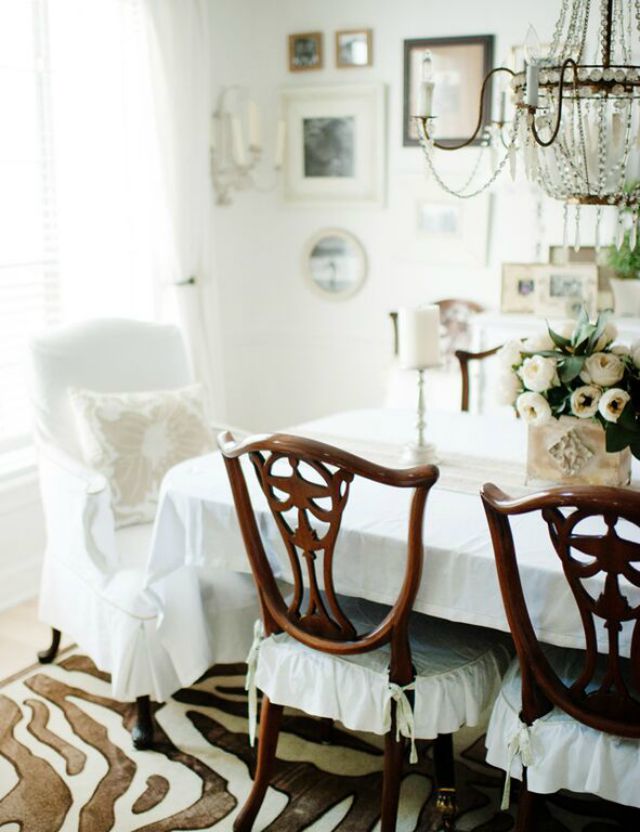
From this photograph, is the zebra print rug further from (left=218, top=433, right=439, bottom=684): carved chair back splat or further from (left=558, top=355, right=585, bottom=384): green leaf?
(left=558, top=355, right=585, bottom=384): green leaf

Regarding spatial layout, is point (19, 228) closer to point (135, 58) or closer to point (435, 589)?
point (135, 58)

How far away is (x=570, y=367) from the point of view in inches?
87.4

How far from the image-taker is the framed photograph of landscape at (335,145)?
4445mm

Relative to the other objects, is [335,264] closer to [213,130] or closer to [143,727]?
[213,130]

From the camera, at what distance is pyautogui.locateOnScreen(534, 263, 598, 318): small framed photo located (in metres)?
3.86

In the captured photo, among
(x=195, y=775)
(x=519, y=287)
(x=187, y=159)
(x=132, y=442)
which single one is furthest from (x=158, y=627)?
(x=187, y=159)

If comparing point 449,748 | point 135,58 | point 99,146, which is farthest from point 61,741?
point 135,58

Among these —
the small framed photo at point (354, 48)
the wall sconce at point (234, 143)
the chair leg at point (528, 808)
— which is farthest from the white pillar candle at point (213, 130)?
the chair leg at point (528, 808)

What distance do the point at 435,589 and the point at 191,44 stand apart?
9.46 ft

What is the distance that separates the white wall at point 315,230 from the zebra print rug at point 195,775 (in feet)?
6.81

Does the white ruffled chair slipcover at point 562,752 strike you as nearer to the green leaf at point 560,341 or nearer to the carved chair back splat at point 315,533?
the carved chair back splat at point 315,533

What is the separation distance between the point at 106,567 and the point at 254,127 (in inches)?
94.2

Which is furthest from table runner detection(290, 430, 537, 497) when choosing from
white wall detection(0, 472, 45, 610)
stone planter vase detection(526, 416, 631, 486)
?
white wall detection(0, 472, 45, 610)

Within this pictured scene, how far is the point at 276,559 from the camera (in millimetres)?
2377
